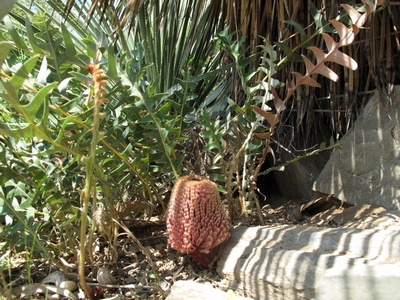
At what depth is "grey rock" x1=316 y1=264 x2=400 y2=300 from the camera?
37.7 inches

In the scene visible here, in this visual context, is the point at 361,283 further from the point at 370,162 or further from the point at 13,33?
the point at 13,33

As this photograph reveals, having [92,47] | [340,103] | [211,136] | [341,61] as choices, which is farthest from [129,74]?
[340,103]

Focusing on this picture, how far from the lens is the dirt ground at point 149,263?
54.3 inches

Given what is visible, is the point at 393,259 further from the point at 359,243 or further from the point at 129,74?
the point at 129,74

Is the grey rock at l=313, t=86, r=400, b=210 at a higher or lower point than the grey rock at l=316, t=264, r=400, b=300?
higher

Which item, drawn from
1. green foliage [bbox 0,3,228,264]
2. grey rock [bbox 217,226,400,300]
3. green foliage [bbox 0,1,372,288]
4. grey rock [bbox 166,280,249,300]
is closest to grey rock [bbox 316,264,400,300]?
grey rock [bbox 217,226,400,300]

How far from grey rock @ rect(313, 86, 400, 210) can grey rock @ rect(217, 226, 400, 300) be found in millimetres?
315

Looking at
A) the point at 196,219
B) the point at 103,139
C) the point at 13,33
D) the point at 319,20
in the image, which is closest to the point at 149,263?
the point at 196,219

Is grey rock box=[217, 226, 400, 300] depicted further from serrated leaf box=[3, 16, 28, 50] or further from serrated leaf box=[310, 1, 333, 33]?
serrated leaf box=[3, 16, 28, 50]

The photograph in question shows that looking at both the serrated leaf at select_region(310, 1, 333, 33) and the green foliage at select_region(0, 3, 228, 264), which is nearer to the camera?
the green foliage at select_region(0, 3, 228, 264)

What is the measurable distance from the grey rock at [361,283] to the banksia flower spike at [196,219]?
1.21 ft

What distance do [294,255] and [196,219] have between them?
29 cm

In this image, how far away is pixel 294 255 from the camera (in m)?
1.22

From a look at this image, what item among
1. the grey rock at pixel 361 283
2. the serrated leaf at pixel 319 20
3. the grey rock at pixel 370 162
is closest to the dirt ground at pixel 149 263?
the grey rock at pixel 370 162
